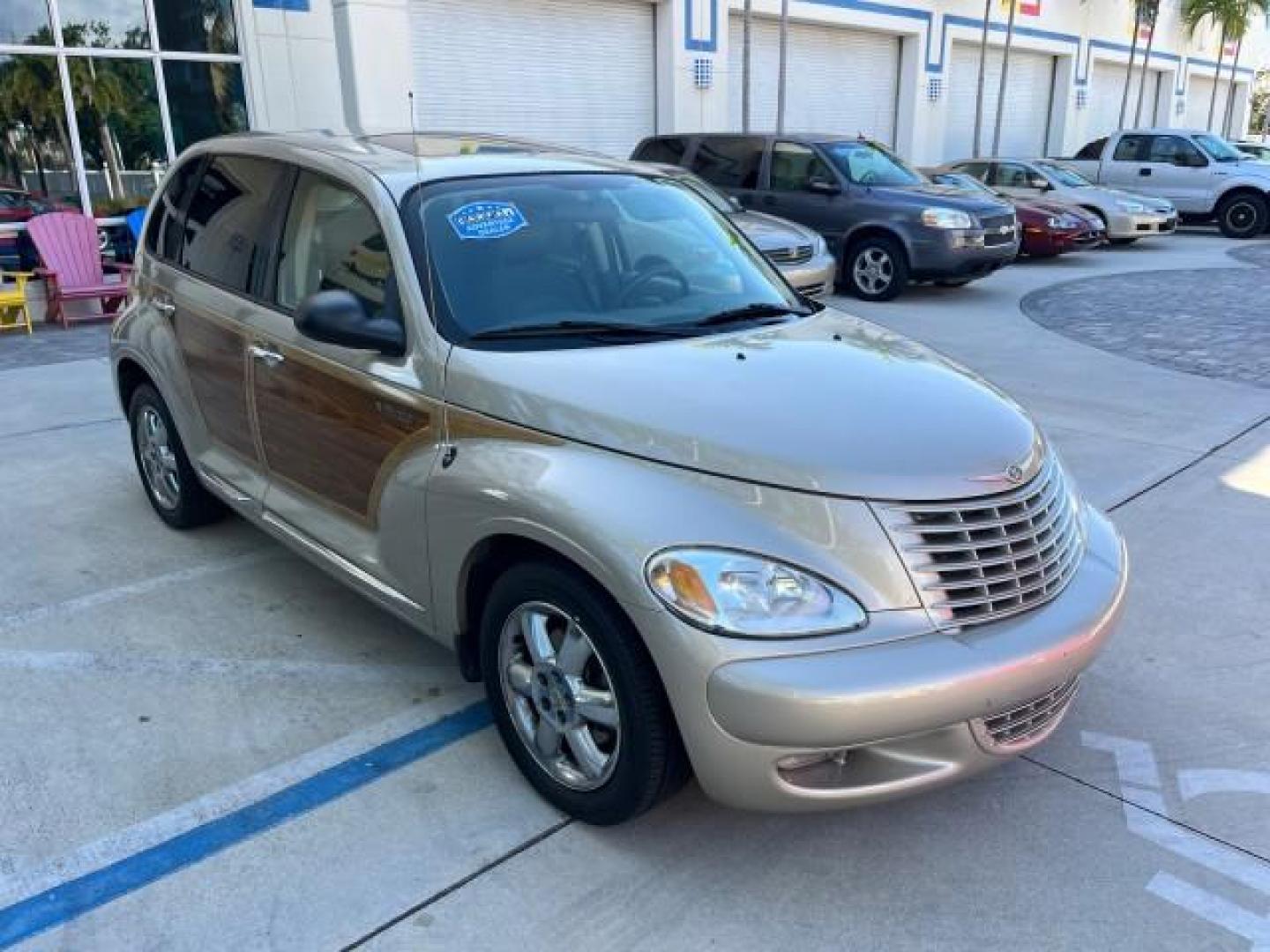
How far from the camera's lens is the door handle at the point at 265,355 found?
12.0ft

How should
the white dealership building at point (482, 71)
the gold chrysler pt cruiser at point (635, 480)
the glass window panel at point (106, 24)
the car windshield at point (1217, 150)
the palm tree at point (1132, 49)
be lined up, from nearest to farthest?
the gold chrysler pt cruiser at point (635, 480) < the glass window panel at point (106, 24) < the white dealership building at point (482, 71) < the car windshield at point (1217, 150) < the palm tree at point (1132, 49)

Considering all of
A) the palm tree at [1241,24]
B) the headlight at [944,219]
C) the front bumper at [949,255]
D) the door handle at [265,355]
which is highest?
the palm tree at [1241,24]

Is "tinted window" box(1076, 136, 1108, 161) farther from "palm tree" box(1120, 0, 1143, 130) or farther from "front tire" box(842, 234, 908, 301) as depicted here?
"front tire" box(842, 234, 908, 301)

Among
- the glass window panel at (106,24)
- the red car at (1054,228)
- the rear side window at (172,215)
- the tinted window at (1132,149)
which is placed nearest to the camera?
the rear side window at (172,215)

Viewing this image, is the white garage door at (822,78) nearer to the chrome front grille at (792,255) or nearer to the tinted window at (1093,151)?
the tinted window at (1093,151)

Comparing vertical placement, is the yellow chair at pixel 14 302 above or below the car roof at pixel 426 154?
below

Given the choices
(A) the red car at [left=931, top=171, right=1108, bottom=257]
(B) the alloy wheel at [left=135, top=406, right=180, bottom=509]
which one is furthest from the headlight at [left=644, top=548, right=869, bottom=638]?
(A) the red car at [left=931, top=171, right=1108, bottom=257]

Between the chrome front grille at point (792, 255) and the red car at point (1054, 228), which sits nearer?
the chrome front grille at point (792, 255)

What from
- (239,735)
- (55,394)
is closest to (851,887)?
(239,735)

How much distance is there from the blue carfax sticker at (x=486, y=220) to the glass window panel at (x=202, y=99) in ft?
31.5

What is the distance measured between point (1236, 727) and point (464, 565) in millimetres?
2472

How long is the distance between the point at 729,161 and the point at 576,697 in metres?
10.8

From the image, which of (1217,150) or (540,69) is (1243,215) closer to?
(1217,150)

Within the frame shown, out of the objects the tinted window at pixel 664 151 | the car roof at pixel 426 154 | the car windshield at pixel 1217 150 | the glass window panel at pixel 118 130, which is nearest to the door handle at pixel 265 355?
the car roof at pixel 426 154
